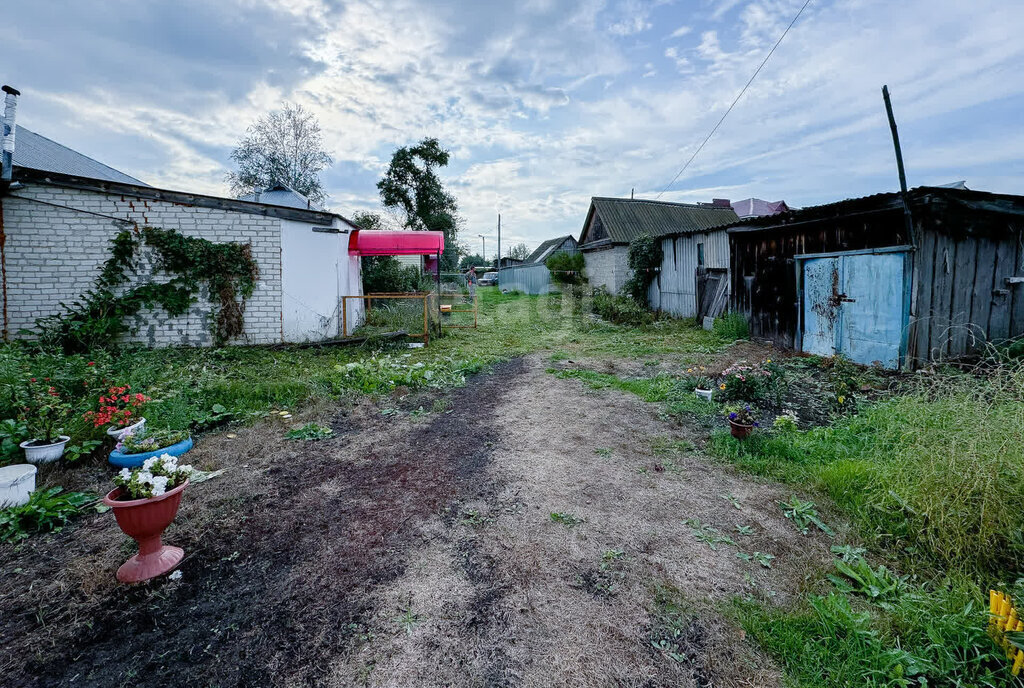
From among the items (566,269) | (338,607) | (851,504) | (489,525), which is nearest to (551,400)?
(489,525)

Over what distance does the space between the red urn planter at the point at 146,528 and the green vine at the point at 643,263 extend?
14251 mm

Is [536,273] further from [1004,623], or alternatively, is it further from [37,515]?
[1004,623]

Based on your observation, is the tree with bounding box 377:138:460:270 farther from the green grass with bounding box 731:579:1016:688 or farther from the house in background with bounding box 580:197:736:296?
the green grass with bounding box 731:579:1016:688

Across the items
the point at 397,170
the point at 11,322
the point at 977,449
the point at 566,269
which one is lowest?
the point at 977,449

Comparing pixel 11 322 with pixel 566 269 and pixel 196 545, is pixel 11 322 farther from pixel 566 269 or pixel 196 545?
pixel 566 269

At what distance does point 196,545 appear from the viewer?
3.05 m

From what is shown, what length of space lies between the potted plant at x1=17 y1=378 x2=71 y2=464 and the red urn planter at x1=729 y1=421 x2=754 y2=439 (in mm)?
6499

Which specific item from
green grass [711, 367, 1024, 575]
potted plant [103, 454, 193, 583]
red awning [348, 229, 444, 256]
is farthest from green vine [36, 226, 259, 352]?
green grass [711, 367, 1024, 575]

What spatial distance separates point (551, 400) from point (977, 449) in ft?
14.2

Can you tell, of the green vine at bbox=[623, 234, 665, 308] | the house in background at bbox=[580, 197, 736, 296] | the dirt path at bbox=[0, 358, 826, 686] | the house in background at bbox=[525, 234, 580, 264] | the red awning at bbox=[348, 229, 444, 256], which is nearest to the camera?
the dirt path at bbox=[0, 358, 826, 686]

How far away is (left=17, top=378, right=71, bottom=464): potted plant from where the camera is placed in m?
4.11

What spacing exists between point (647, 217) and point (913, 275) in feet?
53.3

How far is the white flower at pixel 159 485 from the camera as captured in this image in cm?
266

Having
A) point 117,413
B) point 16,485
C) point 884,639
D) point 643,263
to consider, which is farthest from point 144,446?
point 643,263
